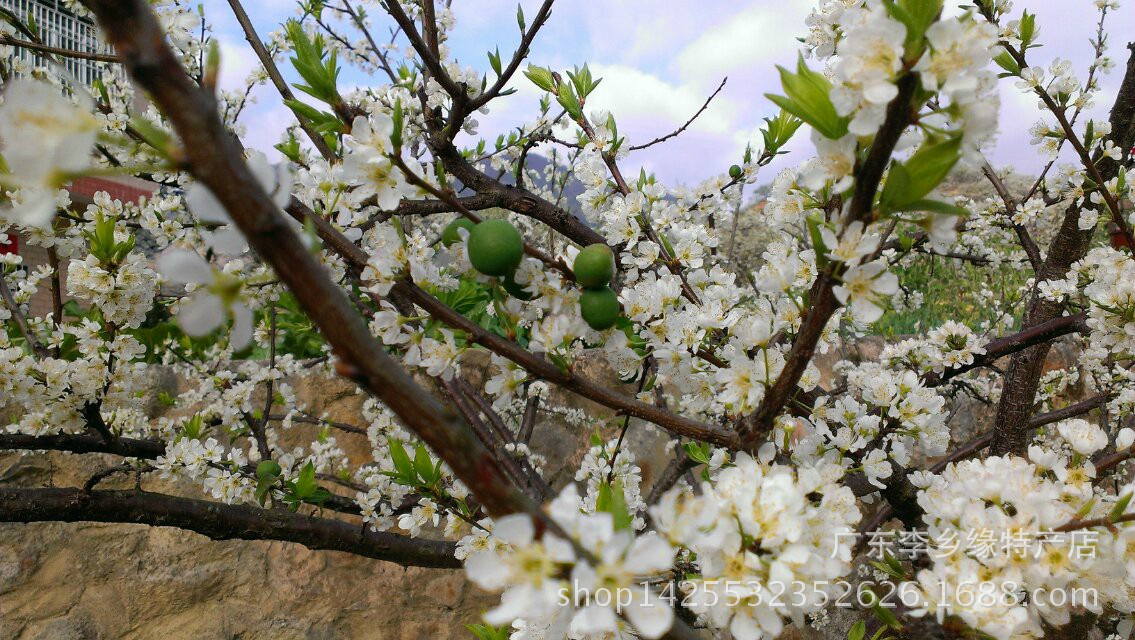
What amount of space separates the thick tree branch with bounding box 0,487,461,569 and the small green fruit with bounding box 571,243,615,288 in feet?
3.84

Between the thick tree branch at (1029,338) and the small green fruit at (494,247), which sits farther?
the thick tree branch at (1029,338)

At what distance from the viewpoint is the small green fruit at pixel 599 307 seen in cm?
94

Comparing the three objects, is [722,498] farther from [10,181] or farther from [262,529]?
[262,529]

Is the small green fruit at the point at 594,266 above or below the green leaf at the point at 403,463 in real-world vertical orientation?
above

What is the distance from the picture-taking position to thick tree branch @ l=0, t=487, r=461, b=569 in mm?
1539

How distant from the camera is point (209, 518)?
162 centimetres

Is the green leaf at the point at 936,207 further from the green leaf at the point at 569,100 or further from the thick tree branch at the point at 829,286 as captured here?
the green leaf at the point at 569,100

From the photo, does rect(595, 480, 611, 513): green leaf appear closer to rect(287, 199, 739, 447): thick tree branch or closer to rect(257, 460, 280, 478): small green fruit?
rect(287, 199, 739, 447): thick tree branch

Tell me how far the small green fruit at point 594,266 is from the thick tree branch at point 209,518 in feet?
3.84

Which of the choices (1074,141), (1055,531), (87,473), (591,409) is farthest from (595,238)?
(87,473)

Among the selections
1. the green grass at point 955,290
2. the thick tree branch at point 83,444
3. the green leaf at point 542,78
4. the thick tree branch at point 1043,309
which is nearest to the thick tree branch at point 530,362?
the green leaf at point 542,78

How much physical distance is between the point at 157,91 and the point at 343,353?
0.22 metres

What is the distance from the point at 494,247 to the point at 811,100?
45cm

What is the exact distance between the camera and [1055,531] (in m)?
0.85
